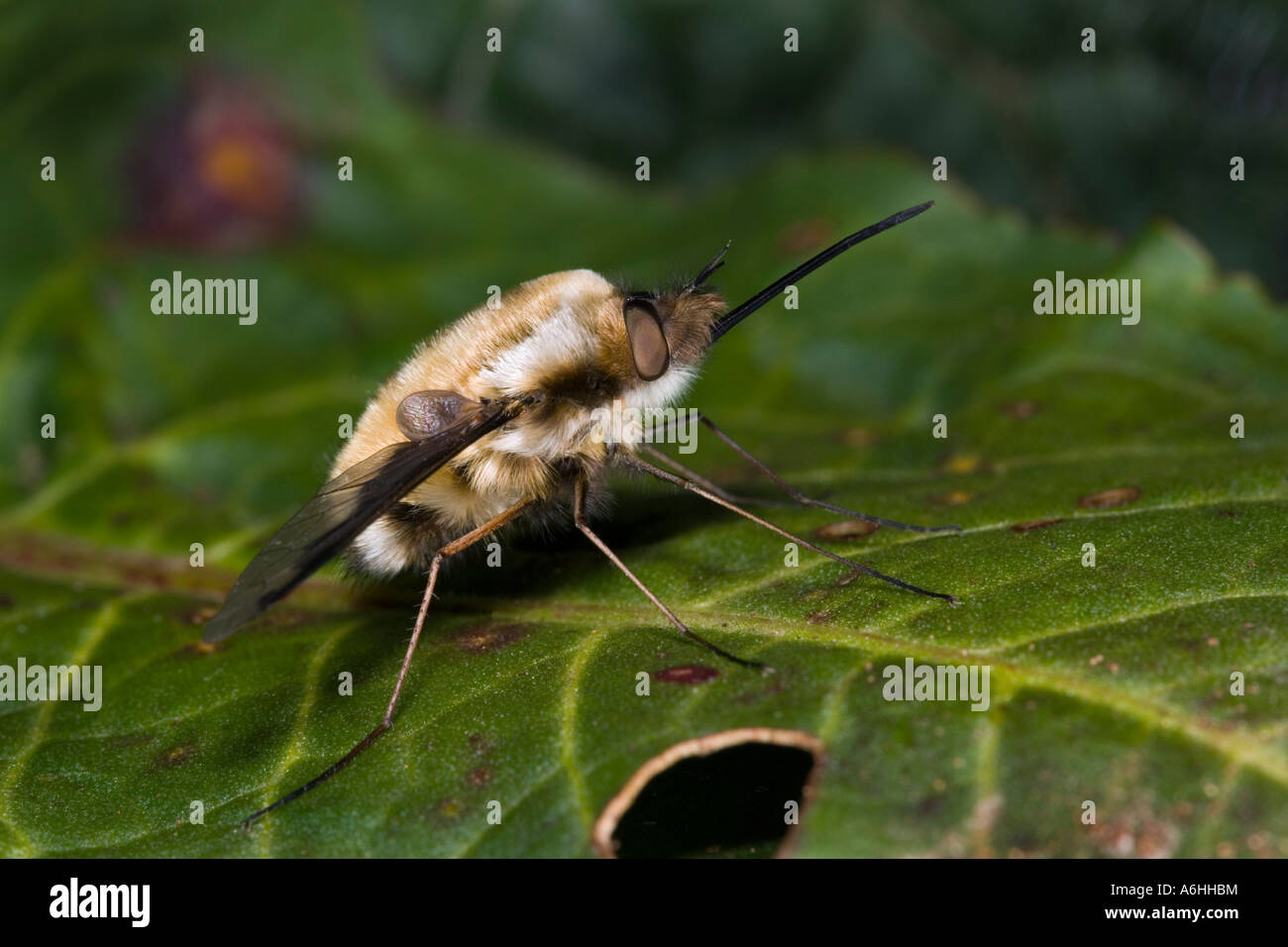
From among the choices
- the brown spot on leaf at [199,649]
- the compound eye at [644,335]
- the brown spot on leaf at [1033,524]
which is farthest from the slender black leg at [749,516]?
the brown spot on leaf at [199,649]

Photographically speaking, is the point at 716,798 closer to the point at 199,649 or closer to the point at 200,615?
the point at 199,649

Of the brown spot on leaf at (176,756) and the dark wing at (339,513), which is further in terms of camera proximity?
the brown spot on leaf at (176,756)

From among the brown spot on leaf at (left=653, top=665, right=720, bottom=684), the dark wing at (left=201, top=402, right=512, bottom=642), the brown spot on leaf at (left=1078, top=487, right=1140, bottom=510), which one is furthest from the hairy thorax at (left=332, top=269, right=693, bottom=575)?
the brown spot on leaf at (left=1078, top=487, right=1140, bottom=510)

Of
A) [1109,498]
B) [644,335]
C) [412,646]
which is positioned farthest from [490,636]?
[1109,498]

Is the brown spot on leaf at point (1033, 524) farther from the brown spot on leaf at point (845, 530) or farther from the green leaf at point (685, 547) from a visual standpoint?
the brown spot on leaf at point (845, 530)

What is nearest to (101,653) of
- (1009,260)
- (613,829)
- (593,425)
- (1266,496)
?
(593,425)
